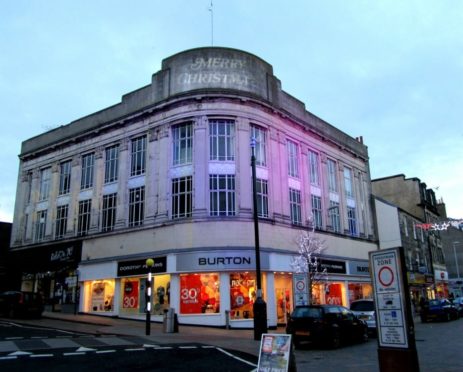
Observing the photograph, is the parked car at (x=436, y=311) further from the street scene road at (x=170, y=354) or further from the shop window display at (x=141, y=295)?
the shop window display at (x=141, y=295)

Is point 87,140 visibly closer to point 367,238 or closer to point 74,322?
point 74,322

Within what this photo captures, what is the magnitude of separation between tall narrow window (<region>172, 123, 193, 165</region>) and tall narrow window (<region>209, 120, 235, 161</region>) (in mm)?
1364

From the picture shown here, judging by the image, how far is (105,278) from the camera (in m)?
28.8

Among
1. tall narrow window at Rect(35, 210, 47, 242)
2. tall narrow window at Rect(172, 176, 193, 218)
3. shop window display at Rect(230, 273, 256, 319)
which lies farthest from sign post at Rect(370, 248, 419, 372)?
tall narrow window at Rect(35, 210, 47, 242)

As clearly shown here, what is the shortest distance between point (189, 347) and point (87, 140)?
23013 millimetres

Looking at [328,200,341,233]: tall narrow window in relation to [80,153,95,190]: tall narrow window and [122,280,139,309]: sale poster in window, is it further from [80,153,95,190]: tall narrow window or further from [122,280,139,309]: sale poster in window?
[80,153,95,190]: tall narrow window

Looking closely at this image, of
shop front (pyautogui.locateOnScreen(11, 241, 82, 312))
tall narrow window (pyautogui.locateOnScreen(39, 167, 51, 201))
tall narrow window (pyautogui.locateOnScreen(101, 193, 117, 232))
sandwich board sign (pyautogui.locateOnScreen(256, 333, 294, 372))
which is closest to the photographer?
sandwich board sign (pyautogui.locateOnScreen(256, 333, 294, 372))

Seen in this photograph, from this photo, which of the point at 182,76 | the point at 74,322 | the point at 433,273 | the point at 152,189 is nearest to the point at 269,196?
the point at 152,189

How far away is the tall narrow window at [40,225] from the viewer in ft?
115

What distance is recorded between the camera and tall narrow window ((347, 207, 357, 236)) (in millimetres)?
37569

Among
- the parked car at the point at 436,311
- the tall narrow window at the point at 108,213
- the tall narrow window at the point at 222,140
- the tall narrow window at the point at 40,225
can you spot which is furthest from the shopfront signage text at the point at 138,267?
the parked car at the point at 436,311

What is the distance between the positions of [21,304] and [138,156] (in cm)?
1171

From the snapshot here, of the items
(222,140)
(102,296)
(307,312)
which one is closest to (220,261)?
(222,140)

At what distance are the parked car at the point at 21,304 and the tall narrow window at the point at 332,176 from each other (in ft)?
76.2
